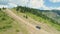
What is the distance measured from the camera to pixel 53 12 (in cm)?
19750

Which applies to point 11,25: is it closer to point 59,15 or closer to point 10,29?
point 10,29

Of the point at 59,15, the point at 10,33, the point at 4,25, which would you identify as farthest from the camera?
the point at 59,15

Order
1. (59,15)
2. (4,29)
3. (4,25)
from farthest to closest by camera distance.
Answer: (59,15) → (4,25) → (4,29)

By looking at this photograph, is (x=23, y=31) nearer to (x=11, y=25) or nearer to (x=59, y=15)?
(x=11, y=25)

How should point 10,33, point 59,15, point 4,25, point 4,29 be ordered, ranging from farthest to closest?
point 59,15 → point 4,25 → point 4,29 → point 10,33

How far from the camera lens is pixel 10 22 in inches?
2327

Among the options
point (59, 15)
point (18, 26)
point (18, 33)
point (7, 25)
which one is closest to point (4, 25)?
point (7, 25)

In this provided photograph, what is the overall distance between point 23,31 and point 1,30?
612cm

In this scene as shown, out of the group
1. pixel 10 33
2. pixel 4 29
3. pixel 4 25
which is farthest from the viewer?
pixel 4 25

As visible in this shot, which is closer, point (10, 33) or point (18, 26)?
point (10, 33)

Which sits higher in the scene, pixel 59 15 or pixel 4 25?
pixel 4 25

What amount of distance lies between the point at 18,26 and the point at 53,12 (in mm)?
145218

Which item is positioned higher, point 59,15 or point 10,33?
point 10,33

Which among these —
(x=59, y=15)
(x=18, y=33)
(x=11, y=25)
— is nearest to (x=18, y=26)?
(x=11, y=25)
